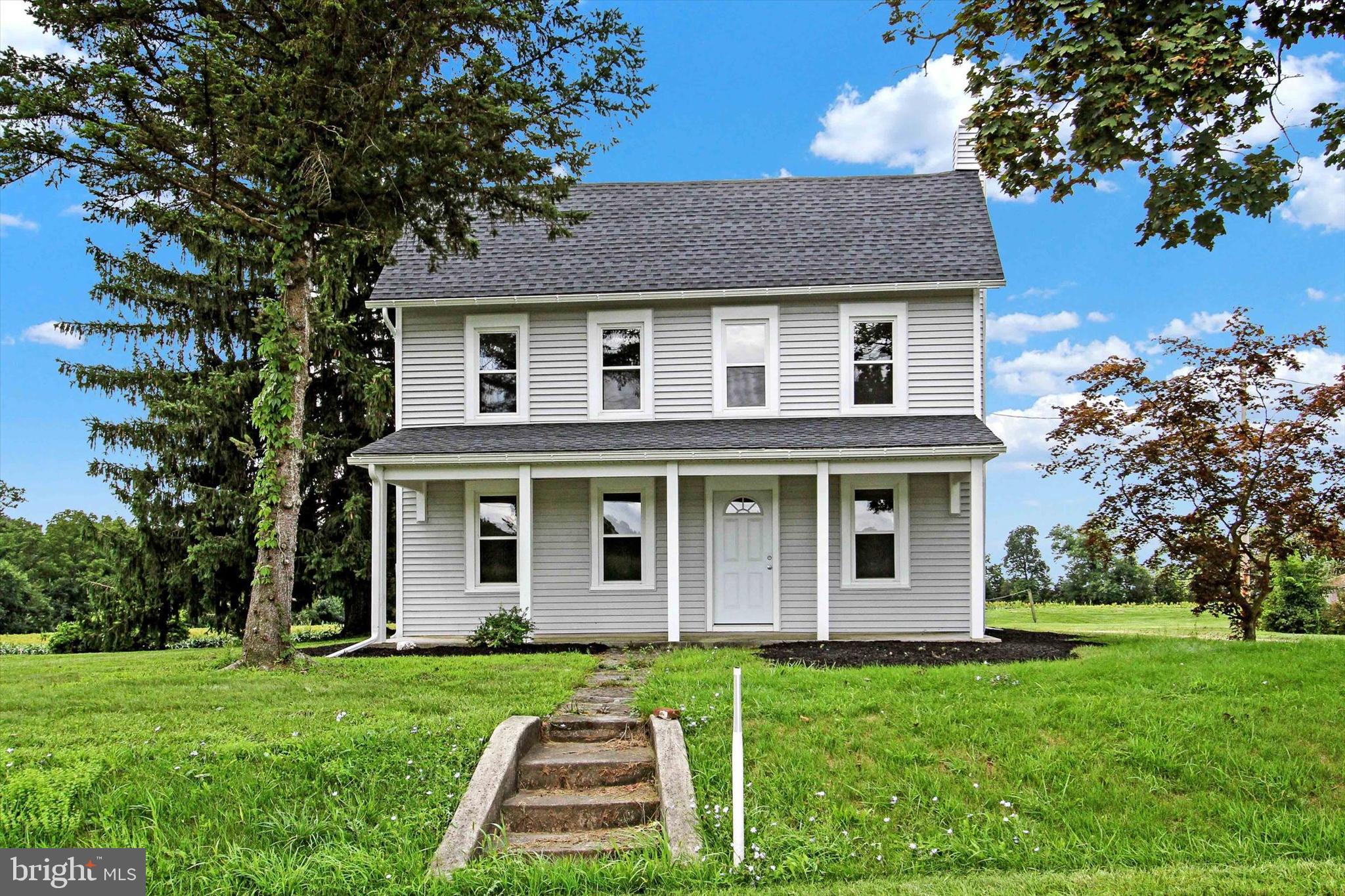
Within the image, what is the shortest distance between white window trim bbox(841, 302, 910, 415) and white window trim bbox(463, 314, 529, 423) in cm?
528

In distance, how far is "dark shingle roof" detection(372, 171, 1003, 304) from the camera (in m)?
14.6

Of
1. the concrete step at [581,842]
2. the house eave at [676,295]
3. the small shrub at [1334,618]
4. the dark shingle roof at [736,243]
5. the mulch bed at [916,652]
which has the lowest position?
the small shrub at [1334,618]

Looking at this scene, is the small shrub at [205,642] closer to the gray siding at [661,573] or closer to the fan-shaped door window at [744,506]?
the gray siding at [661,573]

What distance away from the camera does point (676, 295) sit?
14430 mm

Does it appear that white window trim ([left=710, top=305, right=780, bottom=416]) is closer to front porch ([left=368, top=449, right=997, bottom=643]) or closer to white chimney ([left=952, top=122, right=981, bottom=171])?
front porch ([left=368, top=449, right=997, bottom=643])

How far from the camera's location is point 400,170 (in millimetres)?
10836

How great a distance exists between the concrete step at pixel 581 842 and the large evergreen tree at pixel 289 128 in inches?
237

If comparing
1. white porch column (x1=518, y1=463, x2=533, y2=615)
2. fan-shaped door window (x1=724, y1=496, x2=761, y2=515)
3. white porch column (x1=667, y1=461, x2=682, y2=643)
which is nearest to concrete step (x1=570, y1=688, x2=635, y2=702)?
white porch column (x1=667, y1=461, x2=682, y2=643)

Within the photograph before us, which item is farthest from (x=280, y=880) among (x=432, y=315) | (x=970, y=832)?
(x=432, y=315)

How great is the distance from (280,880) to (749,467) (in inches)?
359

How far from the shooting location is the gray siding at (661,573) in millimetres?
14398

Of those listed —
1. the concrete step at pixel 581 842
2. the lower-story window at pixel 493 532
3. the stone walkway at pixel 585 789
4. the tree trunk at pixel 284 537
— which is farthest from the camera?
the lower-story window at pixel 493 532

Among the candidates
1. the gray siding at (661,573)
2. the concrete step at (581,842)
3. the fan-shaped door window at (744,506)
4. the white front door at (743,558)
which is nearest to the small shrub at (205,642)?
the gray siding at (661,573)

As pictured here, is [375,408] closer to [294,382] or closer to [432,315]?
[432,315]
